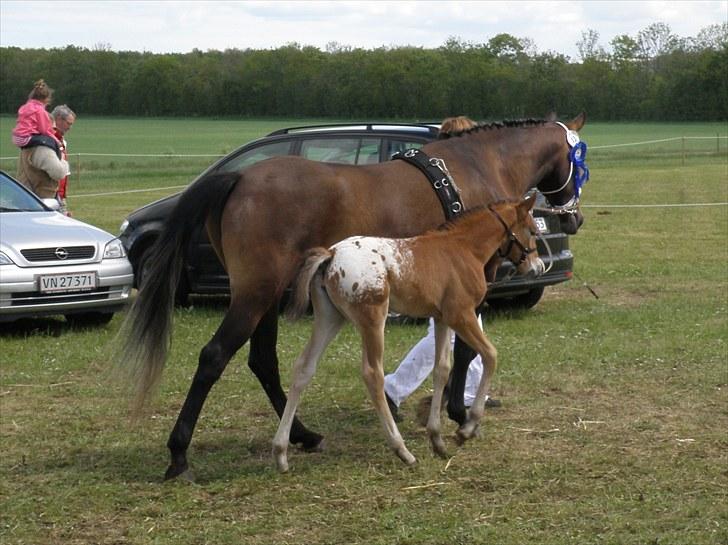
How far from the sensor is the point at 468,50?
234 feet

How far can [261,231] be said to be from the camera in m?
6.43

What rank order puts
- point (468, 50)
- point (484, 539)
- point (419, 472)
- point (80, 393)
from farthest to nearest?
point (468, 50) → point (80, 393) → point (419, 472) → point (484, 539)

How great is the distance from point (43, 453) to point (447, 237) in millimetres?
2715

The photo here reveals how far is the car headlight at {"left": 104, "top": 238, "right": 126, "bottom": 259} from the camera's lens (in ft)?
37.2

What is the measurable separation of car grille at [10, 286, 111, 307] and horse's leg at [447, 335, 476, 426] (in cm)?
494

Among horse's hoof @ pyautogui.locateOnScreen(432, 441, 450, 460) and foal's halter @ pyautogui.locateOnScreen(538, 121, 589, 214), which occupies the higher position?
foal's halter @ pyautogui.locateOnScreen(538, 121, 589, 214)

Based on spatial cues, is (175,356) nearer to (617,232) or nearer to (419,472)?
(419,472)

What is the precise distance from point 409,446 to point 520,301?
530 cm

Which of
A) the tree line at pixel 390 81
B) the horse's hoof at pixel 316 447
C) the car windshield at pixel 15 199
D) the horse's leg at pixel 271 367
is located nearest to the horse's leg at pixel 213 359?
the horse's leg at pixel 271 367

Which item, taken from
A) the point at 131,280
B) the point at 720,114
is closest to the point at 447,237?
the point at 131,280

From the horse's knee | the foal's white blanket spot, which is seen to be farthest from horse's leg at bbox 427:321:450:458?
the horse's knee

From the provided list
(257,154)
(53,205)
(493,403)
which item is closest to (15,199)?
(53,205)

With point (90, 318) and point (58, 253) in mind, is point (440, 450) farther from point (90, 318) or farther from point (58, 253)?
point (90, 318)

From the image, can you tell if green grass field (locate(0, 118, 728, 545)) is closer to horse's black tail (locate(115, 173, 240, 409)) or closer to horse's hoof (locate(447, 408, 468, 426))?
horse's hoof (locate(447, 408, 468, 426))
